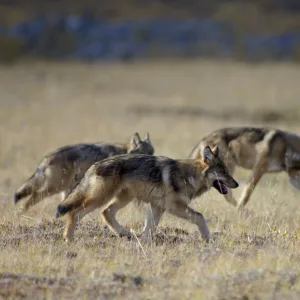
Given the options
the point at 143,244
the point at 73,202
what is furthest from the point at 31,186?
the point at 143,244

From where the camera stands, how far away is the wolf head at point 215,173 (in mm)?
11039

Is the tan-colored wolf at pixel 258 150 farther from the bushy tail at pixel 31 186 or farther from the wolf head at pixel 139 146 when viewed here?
the bushy tail at pixel 31 186

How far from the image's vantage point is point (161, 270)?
855cm

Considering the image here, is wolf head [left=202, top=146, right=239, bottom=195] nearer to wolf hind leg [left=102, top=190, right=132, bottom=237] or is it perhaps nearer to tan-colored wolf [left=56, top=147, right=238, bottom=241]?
tan-colored wolf [left=56, top=147, right=238, bottom=241]

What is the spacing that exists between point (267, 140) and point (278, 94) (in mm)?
26995

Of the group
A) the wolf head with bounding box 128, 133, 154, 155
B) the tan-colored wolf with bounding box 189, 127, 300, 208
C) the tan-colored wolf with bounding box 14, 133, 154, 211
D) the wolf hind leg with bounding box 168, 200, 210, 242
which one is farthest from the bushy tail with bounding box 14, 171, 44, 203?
the wolf hind leg with bounding box 168, 200, 210, 242

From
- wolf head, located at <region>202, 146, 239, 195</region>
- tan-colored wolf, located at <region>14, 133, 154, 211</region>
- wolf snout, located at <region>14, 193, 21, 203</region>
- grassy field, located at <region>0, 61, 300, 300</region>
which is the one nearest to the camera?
grassy field, located at <region>0, 61, 300, 300</region>

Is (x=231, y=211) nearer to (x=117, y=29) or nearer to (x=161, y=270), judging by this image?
(x=161, y=270)

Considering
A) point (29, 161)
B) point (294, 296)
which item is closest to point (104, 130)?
point (29, 161)

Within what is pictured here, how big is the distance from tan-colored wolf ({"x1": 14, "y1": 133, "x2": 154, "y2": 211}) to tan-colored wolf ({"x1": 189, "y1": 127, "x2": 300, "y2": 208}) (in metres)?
2.10

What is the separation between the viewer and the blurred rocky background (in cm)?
6091

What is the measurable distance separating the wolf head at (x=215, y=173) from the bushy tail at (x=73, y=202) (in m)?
1.79

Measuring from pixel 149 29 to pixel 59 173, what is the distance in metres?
53.9


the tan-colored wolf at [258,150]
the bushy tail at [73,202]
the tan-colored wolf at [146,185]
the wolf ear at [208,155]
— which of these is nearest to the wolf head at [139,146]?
the tan-colored wolf at [258,150]
